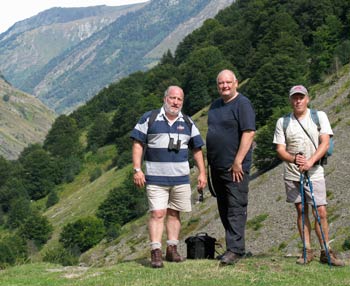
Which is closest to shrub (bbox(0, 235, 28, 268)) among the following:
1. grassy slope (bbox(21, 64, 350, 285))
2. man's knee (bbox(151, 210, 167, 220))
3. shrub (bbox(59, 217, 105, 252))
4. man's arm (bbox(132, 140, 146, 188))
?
grassy slope (bbox(21, 64, 350, 285))

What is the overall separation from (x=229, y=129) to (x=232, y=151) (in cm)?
44

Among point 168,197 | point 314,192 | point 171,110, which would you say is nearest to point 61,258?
point 168,197

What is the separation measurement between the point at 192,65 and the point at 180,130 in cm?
10079

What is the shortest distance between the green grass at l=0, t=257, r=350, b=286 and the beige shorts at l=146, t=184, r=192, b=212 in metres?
1.21

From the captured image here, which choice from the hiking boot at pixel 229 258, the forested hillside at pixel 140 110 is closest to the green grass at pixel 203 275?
the hiking boot at pixel 229 258

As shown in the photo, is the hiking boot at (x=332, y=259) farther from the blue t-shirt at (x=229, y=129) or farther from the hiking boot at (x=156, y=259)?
the hiking boot at (x=156, y=259)

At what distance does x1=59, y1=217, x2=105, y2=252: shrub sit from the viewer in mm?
69688

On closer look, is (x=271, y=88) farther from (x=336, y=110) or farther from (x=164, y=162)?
(x=164, y=162)

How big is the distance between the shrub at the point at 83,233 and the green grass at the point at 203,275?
58.5 meters

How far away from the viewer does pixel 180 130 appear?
11.0 m

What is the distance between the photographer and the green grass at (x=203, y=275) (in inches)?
380

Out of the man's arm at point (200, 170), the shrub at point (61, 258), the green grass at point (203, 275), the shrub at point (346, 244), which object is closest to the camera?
the green grass at point (203, 275)

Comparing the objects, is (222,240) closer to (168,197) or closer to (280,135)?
(168,197)

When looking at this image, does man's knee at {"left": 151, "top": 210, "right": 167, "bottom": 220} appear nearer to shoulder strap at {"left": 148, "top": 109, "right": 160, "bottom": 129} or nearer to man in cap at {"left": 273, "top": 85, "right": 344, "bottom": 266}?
shoulder strap at {"left": 148, "top": 109, "right": 160, "bottom": 129}
